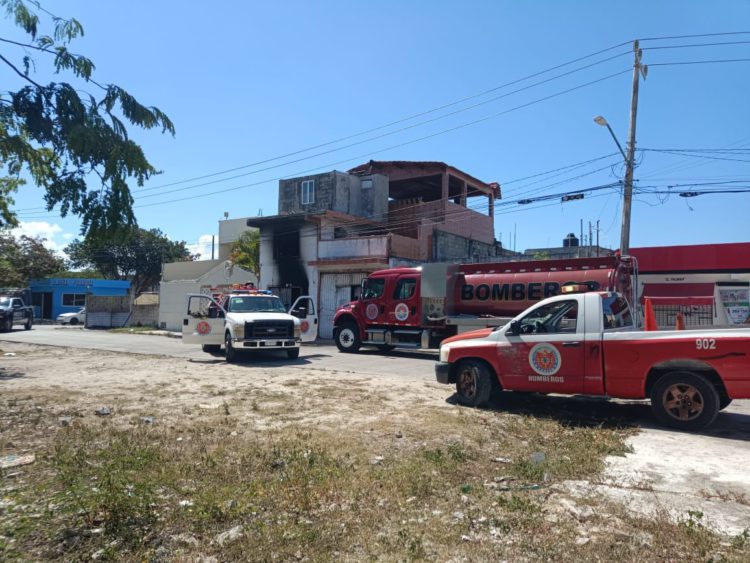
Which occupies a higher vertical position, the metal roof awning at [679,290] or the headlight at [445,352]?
the metal roof awning at [679,290]

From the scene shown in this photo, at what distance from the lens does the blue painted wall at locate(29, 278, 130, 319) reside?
50188 millimetres

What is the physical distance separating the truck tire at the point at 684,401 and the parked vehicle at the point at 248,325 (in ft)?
35.3

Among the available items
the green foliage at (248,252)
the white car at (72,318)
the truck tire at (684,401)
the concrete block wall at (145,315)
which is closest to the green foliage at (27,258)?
the white car at (72,318)

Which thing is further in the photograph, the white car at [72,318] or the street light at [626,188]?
the white car at [72,318]

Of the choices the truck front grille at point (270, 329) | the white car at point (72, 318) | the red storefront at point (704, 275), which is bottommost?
the white car at point (72, 318)

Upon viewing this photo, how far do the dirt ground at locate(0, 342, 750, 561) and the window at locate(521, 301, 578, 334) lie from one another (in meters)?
1.30

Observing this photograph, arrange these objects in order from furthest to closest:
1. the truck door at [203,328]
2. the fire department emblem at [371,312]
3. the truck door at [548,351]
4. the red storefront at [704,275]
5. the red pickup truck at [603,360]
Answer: the red storefront at [704,275] < the fire department emblem at [371,312] < the truck door at [203,328] < the truck door at [548,351] < the red pickup truck at [603,360]

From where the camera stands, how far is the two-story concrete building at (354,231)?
2702 centimetres

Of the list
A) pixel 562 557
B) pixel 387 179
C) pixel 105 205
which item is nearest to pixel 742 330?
pixel 562 557

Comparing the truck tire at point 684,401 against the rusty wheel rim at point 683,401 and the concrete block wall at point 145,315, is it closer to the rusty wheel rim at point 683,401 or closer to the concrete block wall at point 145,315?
the rusty wheel rim at point 683,401

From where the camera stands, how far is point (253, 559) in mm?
3414

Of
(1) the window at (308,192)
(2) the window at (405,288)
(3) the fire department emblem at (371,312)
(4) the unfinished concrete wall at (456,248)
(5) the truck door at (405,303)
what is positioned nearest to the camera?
(5) the truck door at (405,303)

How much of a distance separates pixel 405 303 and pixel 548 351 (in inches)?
394

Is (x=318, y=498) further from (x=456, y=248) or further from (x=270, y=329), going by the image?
(x=456, y=248)
